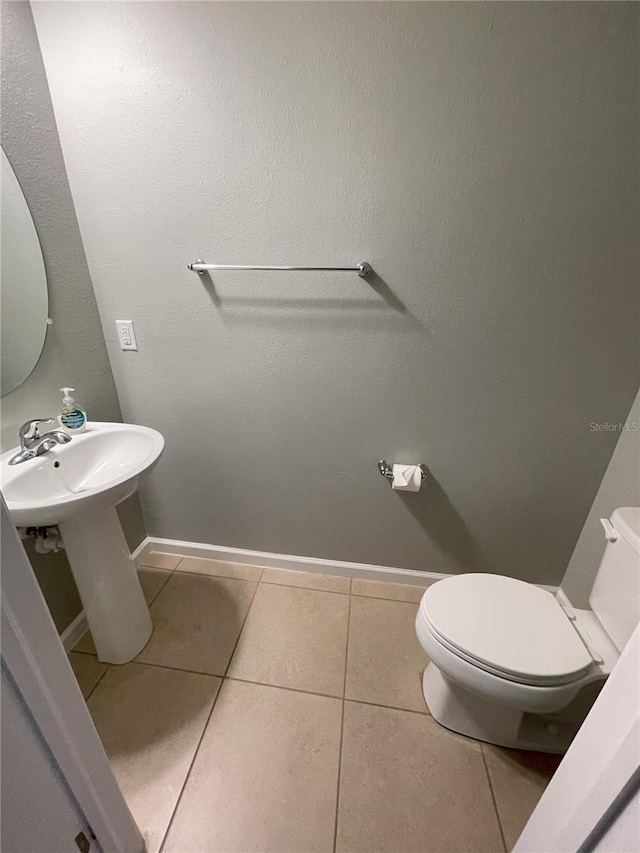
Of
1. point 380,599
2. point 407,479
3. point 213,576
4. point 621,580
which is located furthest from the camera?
point 213,576

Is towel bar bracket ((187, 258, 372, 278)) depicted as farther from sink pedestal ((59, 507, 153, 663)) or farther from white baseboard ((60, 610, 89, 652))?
white baseboard ((60, 610, 89, 652))

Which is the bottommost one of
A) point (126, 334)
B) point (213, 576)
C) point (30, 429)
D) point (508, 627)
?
point (213, 576)

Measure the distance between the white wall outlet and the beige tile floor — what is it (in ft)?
3.56

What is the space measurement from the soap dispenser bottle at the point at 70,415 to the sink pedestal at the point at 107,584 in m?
0.32

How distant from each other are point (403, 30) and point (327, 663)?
6.42 feet

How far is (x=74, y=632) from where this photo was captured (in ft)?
4.53

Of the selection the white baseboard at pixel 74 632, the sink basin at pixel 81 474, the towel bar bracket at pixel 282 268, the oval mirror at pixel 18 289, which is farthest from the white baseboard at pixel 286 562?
the towel bar bracket at pixel 282 268

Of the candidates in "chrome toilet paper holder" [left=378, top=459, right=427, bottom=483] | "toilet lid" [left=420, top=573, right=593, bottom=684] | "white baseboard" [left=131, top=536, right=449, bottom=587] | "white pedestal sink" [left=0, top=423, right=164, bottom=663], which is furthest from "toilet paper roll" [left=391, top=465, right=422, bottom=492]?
"white pedestal sink" [left=0, top=423, right=164, bottom=663]

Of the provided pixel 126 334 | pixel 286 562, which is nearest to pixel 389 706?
pixel 286 562

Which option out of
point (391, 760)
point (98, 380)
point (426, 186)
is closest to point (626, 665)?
point (391, 760)

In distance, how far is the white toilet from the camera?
2.87 feet

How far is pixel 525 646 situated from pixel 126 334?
1.64m

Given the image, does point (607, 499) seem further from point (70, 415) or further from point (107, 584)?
point (70, 415)

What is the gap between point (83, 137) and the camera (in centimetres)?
116
